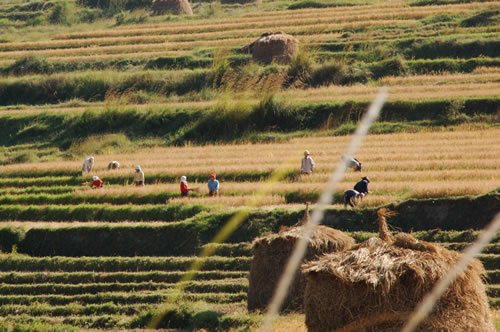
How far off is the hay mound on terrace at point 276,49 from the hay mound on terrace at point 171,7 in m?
26.8

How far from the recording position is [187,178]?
37406 millimetres

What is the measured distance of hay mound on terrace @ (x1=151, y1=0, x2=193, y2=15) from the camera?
82625 millimetres

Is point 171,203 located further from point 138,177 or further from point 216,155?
point 216,155

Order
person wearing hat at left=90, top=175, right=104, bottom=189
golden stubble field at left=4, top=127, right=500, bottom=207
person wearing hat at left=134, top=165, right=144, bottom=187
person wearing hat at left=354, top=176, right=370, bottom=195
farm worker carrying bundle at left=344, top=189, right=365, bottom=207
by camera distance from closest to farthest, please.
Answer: farm worker carrying bundle at left=344, top=189, right=365, bottom=207 → person wearing hat at left=354, top=176, right=370, bottom=195 → golden stubble field at left=4, top=127, right=500, bottom=207 → person wearing hat at left=134, top=165, right=144, bottom=187 → person wearing hat at left=90, top=175, right=104, bottom=189

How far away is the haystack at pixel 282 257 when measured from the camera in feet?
72.2

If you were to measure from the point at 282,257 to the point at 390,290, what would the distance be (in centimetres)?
721

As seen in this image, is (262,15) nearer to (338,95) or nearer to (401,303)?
(338,95)

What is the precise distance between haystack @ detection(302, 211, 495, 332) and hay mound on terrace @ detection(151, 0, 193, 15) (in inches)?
2701

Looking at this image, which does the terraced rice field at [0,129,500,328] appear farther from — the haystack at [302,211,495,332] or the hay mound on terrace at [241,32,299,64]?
the hay mound on terrace at [241,32,299,64]

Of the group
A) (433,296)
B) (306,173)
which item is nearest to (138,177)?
(306,173)

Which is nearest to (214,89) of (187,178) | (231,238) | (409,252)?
(187,178)

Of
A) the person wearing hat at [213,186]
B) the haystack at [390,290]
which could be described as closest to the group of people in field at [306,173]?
the person wearing hat at [213,186]

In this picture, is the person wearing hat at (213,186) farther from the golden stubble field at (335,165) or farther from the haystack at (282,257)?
the haystack at (282,257)

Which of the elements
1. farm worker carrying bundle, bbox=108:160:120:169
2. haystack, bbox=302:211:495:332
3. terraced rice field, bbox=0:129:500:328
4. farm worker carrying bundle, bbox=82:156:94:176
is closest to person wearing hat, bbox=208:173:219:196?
terraced rice field, bbox=0:129:500:328
